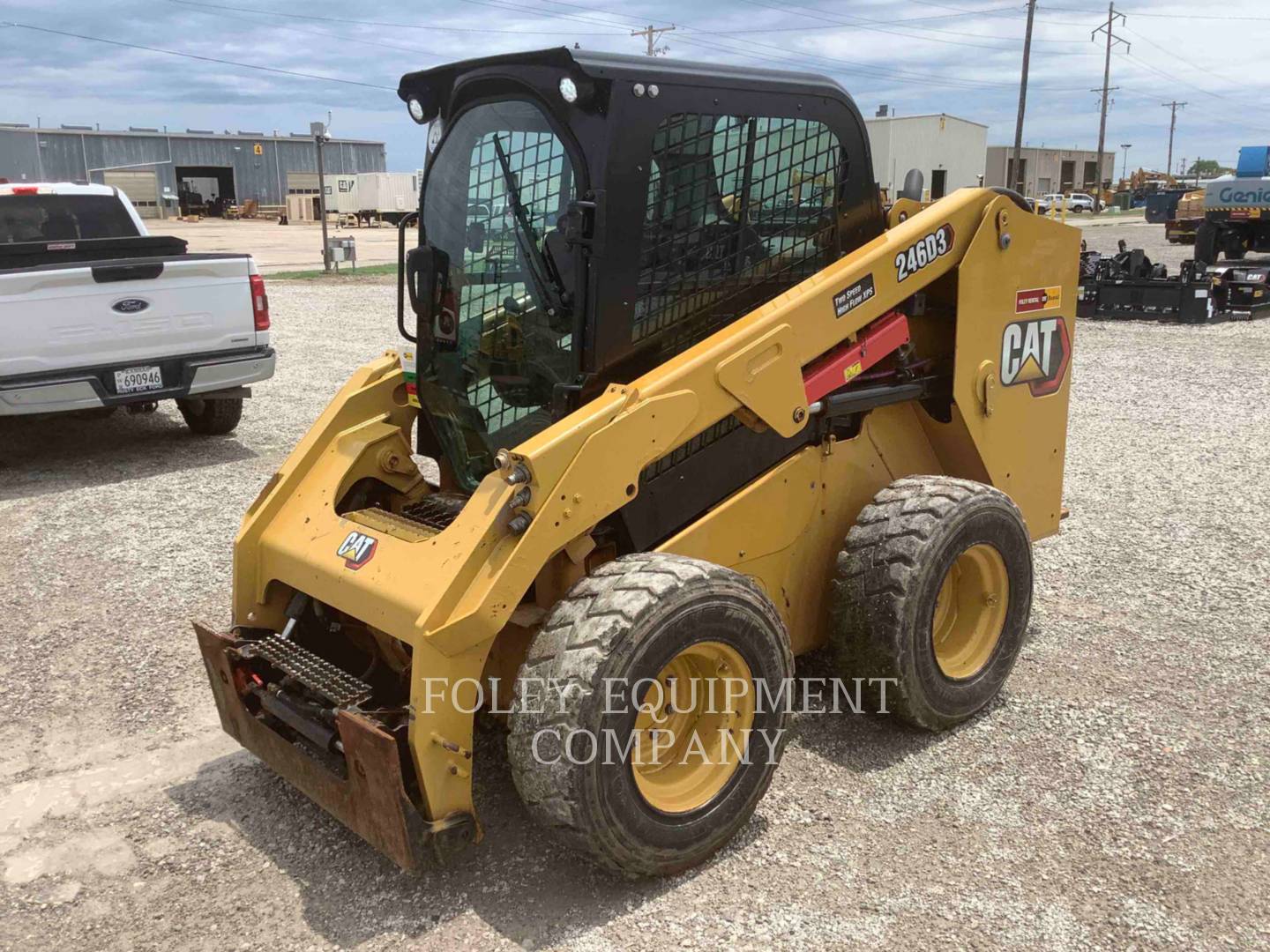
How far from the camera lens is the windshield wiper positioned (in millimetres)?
3477

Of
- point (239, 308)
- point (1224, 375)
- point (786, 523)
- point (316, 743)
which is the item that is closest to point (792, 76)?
point (786, 523)

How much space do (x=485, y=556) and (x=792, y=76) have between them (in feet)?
6.61

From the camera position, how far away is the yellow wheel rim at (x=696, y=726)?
126 inches

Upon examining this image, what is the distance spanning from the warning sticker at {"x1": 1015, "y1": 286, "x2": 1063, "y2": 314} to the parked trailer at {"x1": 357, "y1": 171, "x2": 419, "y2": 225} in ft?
171

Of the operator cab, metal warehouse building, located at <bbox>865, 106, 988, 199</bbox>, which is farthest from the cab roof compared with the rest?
metal warehouse building, located at <bbox>865, 106, 988, 199</bbox>

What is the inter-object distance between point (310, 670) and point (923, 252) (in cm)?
258

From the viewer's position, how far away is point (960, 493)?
3.91 m

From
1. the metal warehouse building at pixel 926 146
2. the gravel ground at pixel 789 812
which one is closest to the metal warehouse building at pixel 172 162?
the metal warehouse building at pixel 926 146

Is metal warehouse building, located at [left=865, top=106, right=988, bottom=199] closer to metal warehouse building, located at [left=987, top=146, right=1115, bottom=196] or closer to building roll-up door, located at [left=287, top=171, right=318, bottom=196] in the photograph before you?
metal warehouse building, located at [left=987, top=146, right=1115, bottom=196]

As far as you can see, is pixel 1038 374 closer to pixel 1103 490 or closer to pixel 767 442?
pixel 767 442

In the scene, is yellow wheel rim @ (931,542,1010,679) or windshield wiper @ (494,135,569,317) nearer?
windshield wiper @ (494,135,569,317)

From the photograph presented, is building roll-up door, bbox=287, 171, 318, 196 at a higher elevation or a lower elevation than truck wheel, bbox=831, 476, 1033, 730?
higher

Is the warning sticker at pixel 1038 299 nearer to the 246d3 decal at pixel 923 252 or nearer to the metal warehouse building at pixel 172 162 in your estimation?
the 246d3 decal at pixel 923 252

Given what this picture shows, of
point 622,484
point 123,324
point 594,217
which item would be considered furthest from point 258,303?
point 622,484
